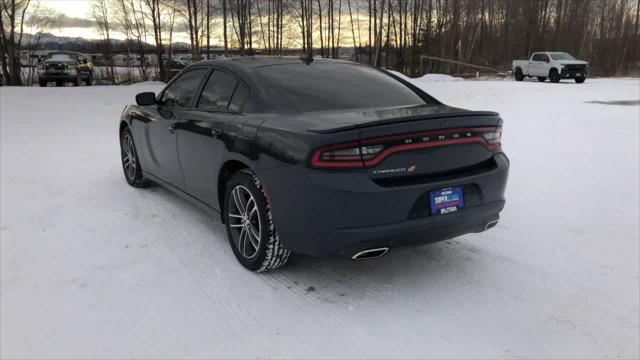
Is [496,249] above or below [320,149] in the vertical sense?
below

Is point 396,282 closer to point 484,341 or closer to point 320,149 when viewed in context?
point 484,341

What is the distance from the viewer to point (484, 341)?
2.66 meters

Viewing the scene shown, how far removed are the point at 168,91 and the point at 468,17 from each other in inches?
1808

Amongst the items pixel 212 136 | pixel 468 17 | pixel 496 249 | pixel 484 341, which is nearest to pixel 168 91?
pixel 212 136

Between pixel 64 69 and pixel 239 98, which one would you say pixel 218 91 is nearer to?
pixel 239 98

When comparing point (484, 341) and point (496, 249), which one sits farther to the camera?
point (496, 249)

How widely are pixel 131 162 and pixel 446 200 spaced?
416 cm

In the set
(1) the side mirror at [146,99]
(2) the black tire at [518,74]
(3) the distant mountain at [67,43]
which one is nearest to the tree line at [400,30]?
(3) the distant mountain at [67,43]

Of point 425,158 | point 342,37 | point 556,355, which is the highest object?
point 342,37

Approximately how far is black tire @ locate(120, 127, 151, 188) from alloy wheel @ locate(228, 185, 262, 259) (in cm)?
245

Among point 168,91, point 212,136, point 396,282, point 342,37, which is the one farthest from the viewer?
point 342,37

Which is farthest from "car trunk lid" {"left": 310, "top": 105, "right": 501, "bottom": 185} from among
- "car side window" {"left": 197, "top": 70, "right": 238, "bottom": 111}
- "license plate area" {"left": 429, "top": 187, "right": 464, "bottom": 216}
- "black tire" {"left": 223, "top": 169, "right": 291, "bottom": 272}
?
"car side window" {"left": 197, "top": 70, "right": 238, "bottom": 111}

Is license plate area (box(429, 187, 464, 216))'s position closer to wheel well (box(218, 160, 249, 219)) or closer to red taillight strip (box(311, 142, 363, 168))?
red taillight strip (box(311, 142, 363, 168))

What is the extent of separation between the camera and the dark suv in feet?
68.5
